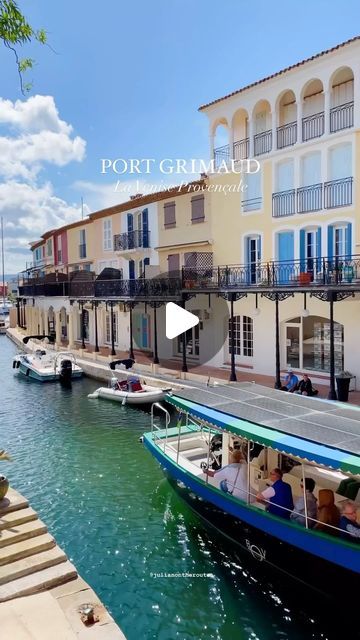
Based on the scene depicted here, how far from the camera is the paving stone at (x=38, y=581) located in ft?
22.5

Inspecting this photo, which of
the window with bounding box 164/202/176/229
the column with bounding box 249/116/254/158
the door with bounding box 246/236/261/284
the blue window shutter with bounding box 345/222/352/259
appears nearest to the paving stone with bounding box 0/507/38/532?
the blue window shutter with bounding box 345/222/352/259

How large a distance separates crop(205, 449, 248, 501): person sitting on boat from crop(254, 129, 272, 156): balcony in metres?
15.1

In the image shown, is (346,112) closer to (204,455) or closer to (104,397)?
(204,455)

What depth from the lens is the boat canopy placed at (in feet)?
23.2

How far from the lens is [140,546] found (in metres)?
9.59

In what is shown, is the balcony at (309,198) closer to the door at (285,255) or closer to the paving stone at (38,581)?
the door at (285,255)

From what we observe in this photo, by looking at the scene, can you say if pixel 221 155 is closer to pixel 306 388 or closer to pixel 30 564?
pixel 306 388

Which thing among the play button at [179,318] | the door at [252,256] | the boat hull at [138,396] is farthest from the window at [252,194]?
the boat hull at [138,396]

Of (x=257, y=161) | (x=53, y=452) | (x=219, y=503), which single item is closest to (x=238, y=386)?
(x=219, y=503)

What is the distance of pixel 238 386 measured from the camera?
470 inches

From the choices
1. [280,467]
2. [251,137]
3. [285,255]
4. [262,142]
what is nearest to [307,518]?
[280,467]

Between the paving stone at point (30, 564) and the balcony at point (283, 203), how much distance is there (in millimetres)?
15810

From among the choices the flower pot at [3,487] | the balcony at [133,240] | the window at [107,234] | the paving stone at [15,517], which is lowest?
the paving stone at [15,517]

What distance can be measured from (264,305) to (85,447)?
10.2 m
